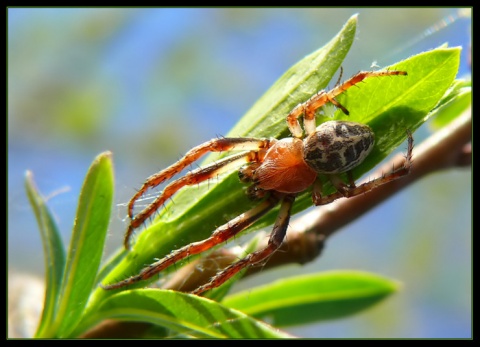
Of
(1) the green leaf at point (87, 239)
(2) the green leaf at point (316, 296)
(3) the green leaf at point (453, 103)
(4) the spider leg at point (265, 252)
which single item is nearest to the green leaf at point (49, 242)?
(1) the green leaf at point (87, 239)

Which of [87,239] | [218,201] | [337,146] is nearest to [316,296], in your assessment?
[337,146]

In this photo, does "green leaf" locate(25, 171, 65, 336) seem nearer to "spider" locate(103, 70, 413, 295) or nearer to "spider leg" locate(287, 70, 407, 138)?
"spider" locate(103, 70, 413, 295)

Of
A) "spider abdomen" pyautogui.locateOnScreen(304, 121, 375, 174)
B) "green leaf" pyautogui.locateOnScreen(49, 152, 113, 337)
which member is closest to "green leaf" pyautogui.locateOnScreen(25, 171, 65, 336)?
"green leaf" pyautogui.locateOnScreen(49, 152, 113, 337)


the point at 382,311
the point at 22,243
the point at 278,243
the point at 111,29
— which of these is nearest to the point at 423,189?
the point at 382,311

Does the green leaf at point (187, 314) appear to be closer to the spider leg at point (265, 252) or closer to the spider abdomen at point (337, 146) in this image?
the spider leg at point (265, 252)

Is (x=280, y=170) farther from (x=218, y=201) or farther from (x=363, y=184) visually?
(x=218, y=201)
